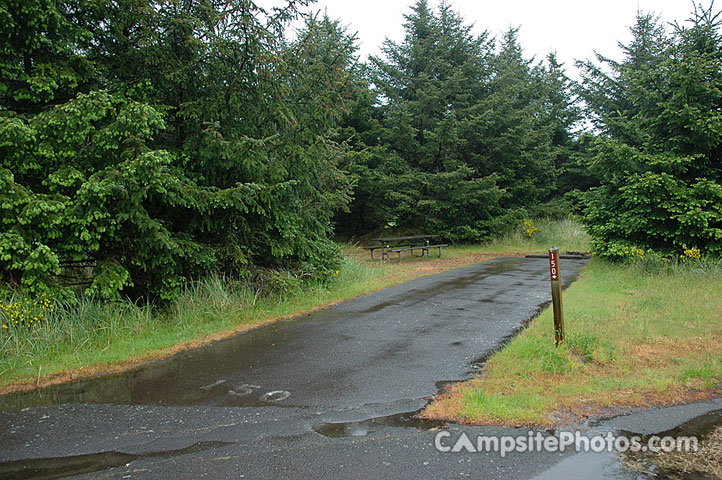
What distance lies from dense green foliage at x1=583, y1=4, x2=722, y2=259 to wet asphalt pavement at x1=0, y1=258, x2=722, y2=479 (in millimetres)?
6278

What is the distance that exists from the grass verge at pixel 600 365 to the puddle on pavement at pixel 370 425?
6.6 inches

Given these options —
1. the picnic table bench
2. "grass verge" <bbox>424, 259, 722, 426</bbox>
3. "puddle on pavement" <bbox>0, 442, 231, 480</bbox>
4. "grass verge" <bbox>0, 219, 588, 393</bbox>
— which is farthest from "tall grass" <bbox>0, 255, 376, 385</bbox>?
the picnic table bench

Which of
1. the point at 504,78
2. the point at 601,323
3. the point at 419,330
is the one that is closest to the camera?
the point at 601,323

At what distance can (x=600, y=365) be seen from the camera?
5.18m

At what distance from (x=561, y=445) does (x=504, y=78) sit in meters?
21.9

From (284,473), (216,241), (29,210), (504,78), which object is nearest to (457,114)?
(504,78)

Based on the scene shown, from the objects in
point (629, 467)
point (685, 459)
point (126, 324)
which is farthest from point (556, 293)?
point (126, 324)

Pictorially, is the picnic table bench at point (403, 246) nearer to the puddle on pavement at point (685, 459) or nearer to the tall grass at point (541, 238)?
the tall grass at point (541, 238)

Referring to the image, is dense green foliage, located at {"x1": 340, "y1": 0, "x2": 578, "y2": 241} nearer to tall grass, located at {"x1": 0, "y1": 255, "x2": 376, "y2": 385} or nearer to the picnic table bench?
the picnic table bench

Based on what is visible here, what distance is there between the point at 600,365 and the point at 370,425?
2808mm

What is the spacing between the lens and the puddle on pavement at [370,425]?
3.87 m

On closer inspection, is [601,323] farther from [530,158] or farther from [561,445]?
[530,158]

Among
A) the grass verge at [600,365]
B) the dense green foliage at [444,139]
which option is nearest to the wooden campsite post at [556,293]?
the grass verge at [600,365]

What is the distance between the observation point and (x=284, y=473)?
10.7ft
